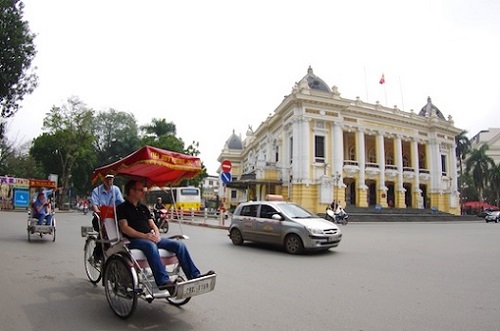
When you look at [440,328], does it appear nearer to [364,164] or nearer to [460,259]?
[460,259]

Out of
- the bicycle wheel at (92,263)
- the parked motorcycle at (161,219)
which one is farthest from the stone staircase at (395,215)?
the bicycle wheel at (92,263)

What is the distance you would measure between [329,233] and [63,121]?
39.4 meters

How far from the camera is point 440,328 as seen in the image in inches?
167

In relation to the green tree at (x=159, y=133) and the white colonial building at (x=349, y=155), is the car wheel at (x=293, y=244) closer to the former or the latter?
the white colonial building at (x=349, y=155)

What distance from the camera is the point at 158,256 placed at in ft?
14.7

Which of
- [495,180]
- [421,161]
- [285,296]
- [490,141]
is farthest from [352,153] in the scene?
[490,141]

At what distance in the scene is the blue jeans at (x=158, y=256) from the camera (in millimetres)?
4391

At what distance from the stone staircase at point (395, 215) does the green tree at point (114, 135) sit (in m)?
36.8

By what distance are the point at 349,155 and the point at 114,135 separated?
37.3 meters

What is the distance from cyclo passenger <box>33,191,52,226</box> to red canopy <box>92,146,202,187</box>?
6.93 m

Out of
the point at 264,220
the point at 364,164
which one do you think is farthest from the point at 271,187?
the point at 264,220

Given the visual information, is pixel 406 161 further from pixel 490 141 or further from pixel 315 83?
pixel 490 141

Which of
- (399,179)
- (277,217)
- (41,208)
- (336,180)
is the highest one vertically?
(399,179)

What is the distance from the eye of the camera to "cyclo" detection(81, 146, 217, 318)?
4.27 metres
